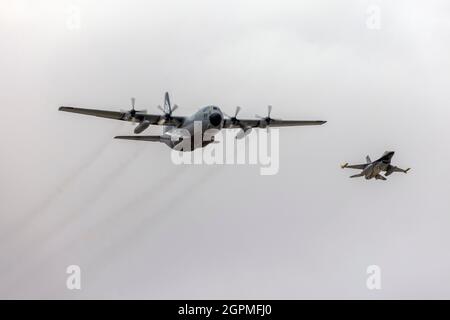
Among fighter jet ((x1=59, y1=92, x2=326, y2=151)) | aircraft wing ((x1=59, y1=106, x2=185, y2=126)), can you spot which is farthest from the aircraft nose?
aircraft wing ((x1=59, y1=106, x2=185, y2=126))

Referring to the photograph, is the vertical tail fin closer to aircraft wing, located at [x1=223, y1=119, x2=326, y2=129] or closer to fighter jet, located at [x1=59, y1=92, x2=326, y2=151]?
fighter jet, located at [x1=59, y1=92, x2=326, y2=151]

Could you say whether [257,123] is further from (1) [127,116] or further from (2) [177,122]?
(1) [127,116]

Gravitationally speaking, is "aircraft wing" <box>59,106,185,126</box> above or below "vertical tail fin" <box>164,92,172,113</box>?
below

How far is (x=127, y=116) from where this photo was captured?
66.7 metres

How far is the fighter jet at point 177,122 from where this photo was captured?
215 feet

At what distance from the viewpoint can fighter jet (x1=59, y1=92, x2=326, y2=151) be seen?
6556cm

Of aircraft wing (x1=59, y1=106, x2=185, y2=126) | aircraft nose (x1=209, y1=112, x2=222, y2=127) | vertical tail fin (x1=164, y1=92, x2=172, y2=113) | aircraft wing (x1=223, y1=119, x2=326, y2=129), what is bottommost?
aircraft nose (x1=209, y1=112, x2=222, y2=127)

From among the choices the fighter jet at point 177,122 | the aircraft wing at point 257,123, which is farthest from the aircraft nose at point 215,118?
the aircraft wing at point 257,123

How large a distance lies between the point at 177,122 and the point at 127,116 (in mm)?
4555

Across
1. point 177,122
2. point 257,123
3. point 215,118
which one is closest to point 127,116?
point 177,122

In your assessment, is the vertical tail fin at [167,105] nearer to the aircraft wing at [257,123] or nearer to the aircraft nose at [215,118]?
the aircraft wing at [257,123]
